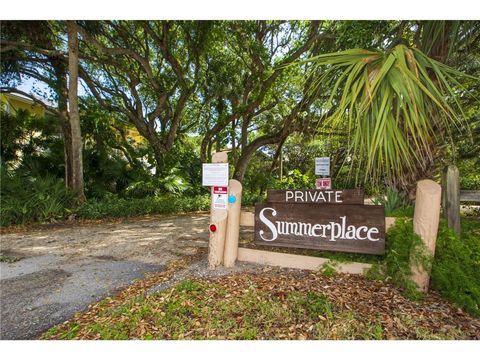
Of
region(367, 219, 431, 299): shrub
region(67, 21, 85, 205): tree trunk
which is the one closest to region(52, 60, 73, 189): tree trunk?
region(67, 21, 85, 205): tree trunk

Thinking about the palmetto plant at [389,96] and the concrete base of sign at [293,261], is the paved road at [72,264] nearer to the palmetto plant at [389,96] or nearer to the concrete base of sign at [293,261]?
the concrete base of sign at [293,261]

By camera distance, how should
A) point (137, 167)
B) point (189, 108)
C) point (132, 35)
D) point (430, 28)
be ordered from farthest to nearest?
point (189, 108) < point (137, 167) < point (132, 35) < point (430, 28)

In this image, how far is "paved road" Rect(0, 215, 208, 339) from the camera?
2.58 meters

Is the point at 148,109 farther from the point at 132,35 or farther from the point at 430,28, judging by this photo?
the point at 430,28

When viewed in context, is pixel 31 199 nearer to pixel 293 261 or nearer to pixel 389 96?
pixel 293 261

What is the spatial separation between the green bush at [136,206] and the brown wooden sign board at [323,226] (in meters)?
5.83

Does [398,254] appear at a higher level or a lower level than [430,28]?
lower

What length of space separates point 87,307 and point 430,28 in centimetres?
475

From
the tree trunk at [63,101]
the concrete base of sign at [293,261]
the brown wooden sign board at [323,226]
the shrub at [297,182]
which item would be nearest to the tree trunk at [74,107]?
the tree trunk at [63,101]

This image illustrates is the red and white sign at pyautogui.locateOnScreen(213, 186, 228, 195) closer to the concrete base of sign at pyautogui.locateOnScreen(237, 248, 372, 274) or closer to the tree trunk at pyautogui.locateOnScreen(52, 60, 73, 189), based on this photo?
the concrete base of sign at pyautogui.locateOnScreen(237, 248, 372, 274)

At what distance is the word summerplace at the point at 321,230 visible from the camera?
2957 mm

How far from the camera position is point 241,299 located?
2.58 meters

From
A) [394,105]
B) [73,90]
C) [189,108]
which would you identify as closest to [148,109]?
[189,108]

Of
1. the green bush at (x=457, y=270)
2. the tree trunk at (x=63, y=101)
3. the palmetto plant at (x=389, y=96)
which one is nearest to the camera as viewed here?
the palmetto plant at (x=389, y=96)
